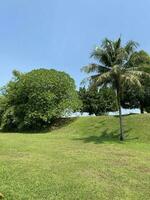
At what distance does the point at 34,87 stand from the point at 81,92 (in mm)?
23704

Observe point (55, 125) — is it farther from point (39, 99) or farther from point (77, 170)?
point (77, 170)

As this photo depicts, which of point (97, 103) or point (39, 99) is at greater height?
point (97, 103)

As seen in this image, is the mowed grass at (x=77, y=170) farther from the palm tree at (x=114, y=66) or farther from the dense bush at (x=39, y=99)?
the dense bush at (x=39, y=99)

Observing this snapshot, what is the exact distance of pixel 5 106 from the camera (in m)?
46.9

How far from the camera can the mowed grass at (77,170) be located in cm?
1462

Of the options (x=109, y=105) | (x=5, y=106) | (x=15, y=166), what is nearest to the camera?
→ (x=15, y=166)

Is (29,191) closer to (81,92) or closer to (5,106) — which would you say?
(5,106)

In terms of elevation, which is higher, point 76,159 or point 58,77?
point 58,77

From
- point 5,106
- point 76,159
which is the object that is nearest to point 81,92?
point 5,106

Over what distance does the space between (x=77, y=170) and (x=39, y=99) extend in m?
24.5

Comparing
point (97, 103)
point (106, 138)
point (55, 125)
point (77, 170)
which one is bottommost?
point (77, 170)

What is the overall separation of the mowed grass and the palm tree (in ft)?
15.1

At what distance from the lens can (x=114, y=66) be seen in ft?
100

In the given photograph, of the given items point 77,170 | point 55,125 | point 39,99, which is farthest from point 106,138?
point 77,170
